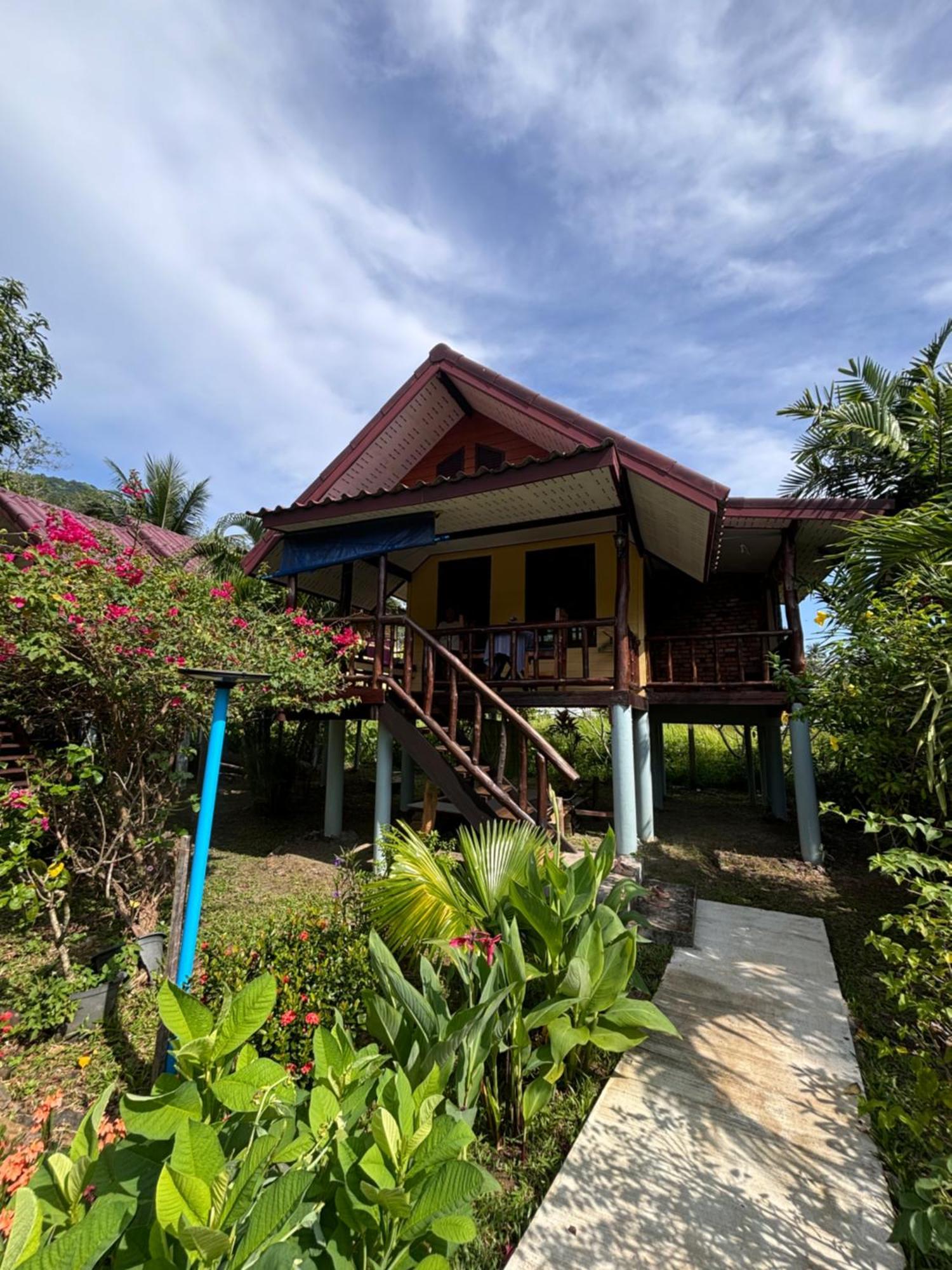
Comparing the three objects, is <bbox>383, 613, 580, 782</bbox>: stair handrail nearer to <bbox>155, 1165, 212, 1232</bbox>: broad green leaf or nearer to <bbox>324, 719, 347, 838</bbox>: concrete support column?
<bbox>324, 719, 347, 838</bbox>: concrete support column

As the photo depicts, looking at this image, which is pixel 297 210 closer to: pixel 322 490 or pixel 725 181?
pixel 322 490

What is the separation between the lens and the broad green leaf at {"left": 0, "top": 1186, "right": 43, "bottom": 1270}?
1172 mm

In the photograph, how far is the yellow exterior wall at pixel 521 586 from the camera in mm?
9031

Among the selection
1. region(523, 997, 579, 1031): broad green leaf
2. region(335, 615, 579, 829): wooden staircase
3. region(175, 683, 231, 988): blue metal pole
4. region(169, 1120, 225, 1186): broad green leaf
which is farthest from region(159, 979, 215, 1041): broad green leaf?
region(335, 615, 579, 829): wooden staircase

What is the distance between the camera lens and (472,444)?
32.0 ft

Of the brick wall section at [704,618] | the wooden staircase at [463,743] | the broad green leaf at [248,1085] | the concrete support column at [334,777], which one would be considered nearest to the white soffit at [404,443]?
the wooden staircase at [463,743]

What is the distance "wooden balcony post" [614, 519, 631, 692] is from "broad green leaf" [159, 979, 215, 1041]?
6069 millimetres

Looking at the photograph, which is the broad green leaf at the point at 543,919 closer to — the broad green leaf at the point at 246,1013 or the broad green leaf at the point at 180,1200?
the broad green leaf at the point at 246,1013

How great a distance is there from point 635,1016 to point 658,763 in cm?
973

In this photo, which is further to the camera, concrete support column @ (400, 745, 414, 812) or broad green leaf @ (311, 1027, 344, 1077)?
concrete support column @ (400, 745, 414, 812)

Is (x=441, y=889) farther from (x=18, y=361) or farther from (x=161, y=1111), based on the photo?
(x=18, y=361)

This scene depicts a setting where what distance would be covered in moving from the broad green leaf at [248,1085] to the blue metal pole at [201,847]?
1634mm

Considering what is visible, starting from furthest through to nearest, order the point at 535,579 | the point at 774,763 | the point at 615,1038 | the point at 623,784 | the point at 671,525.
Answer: the point at 774,763 → the point at 535,579 → the point at 671,525 → the point at 623,784 → the point at 615,1038

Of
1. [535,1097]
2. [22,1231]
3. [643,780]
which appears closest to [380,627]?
[643,780]
